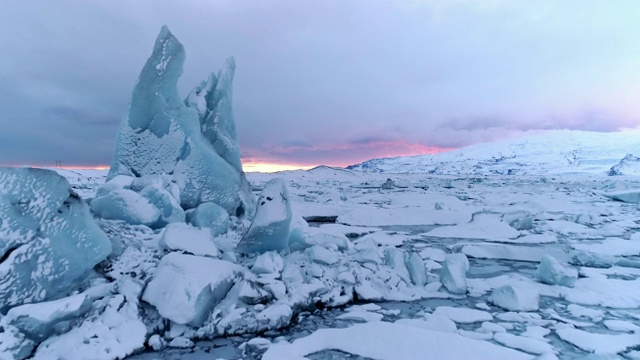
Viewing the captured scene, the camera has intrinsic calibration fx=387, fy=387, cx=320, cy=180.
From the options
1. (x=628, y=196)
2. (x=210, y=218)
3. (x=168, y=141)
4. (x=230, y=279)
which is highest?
(x=168, y=141)

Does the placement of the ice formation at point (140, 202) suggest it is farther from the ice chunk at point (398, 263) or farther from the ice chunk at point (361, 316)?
the ice chunk at point (398, 263)

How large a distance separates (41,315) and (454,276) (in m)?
4.06

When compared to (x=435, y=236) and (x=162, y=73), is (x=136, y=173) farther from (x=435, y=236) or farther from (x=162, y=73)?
(x=435, y=236)

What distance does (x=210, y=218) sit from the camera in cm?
546

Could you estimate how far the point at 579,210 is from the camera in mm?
12719

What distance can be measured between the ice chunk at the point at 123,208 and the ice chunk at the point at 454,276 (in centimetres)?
374

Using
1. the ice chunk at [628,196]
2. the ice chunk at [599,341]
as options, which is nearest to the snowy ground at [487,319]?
the ice chunk at [599,341]

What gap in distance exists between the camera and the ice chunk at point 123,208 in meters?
4.75

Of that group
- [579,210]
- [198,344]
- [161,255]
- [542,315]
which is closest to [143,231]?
[161,255]

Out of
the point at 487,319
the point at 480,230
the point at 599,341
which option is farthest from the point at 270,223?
the point at 480,230

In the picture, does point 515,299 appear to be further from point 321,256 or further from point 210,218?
point 210,218

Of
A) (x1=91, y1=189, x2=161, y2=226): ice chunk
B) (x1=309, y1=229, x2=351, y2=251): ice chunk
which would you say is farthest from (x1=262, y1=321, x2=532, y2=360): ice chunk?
(x1=91, y1=189, x2=161, y2=226): ice chunk

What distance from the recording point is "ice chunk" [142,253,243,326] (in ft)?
10.8

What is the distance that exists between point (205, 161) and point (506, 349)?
502 centimetres
